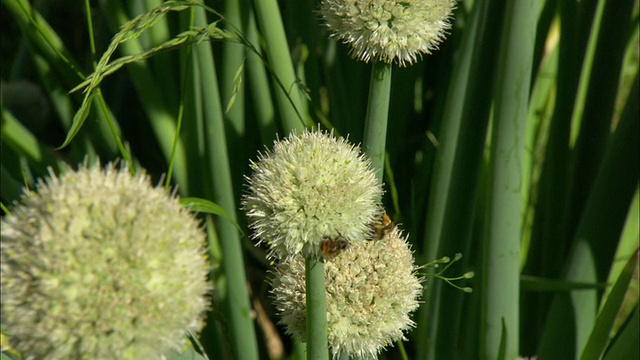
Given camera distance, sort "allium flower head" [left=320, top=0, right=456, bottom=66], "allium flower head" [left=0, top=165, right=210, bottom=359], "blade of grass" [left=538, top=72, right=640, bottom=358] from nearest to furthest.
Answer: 1. "allium flower head" [left=0, top=165, right=210, bottom=359]
2. "allium flower head" [left=320, top=0, right=456, bottom=66]
3. "blade of grass" [left=538, top=72, right=640, bottom=358]

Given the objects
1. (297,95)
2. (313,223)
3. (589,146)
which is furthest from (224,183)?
(589,146)

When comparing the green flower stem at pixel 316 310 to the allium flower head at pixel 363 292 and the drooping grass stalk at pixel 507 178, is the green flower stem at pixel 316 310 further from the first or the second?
the drooping grass stalk at pixel 507 178

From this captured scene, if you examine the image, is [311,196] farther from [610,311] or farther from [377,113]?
[610,311]

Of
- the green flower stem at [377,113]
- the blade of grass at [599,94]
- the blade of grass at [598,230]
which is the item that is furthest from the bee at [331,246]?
the blade of grass at [599,94]

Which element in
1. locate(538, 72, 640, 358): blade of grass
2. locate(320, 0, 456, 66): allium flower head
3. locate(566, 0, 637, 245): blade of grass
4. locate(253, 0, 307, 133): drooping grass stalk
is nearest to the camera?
locate(320, 0, 456, 66): allium flower head

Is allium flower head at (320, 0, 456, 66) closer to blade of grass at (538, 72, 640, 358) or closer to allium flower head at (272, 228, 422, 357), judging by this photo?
allium flower head at (272, 228, 422, 357)

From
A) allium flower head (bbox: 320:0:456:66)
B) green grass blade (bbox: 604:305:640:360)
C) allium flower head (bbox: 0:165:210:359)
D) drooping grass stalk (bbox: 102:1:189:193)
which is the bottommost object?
green grass blade (bbox: 604:305:640:360)

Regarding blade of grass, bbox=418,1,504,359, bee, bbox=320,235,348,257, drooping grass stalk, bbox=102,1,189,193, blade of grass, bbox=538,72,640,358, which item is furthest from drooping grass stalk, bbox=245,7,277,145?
blade of grass, bbox=538,72,640,358
